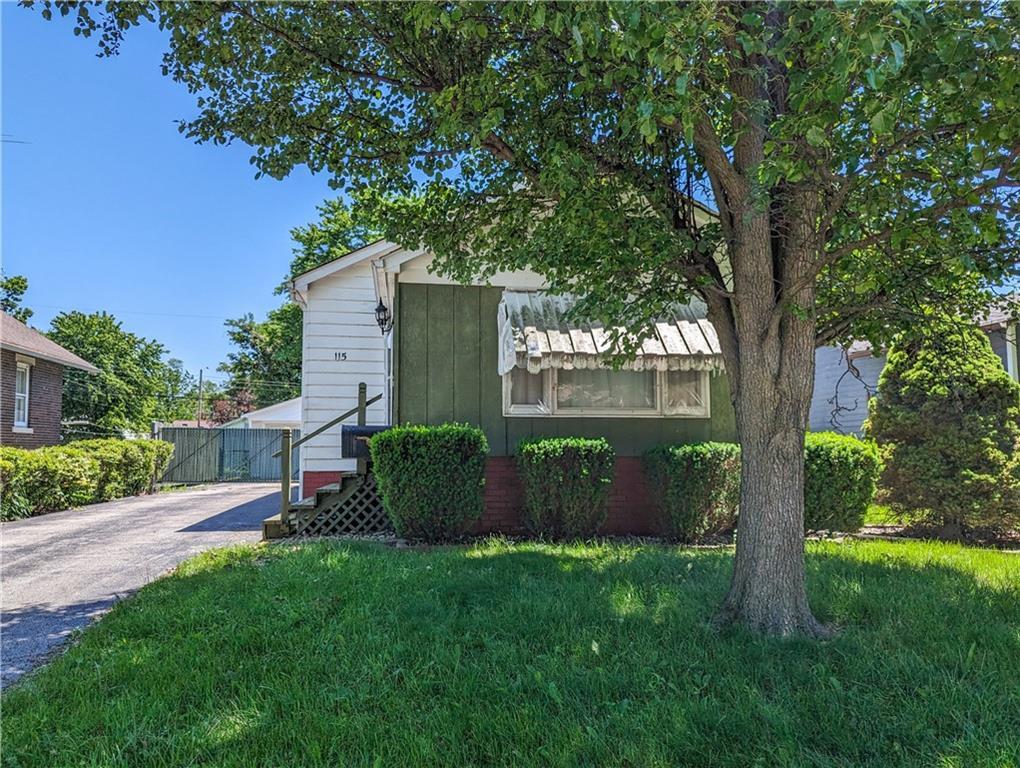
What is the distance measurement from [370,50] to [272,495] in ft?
47.1

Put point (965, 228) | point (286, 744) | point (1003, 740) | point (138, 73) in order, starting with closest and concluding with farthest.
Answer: point (1003, 740), point (286, 744), point (965, 228), point (138, 73)

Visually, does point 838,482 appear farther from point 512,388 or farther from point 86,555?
point 86,555

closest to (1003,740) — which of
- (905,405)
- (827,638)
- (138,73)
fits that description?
(827,638)

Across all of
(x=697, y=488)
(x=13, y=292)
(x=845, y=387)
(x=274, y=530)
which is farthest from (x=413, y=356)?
(x=13, y=292)

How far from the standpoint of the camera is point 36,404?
54.8ft

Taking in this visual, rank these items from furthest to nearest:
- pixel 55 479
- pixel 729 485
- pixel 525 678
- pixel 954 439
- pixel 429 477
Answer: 1. pixel 55 479
2. pixel 954 439
3. pixel 729 485
4. pixel 429 477
5. pixel 525 678

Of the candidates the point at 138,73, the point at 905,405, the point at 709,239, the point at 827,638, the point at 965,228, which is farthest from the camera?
the point at 905,405

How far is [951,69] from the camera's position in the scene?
2721mm

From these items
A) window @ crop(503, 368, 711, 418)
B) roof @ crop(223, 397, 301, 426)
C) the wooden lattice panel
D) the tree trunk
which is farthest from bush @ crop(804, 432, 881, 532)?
roof @ crop(223, 397, 301, 426)

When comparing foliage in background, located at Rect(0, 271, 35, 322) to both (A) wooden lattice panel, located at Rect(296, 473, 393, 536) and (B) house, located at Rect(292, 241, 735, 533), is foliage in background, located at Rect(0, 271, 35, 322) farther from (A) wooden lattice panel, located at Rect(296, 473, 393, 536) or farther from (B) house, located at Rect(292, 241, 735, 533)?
(B) house, located at Rect(292, 241, 735, 533)

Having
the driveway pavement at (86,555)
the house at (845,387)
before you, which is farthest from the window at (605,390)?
the house at (845,387)

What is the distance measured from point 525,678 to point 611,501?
5540mm

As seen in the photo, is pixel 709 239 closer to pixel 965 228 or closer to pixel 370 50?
pixel 965 228

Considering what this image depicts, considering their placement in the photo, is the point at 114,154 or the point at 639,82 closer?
the point at 639,82
